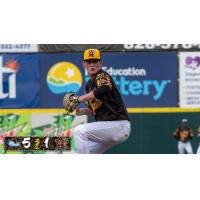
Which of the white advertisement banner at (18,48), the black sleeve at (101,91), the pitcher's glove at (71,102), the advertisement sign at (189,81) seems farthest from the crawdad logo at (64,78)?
→ the black sleeve at (101,91)

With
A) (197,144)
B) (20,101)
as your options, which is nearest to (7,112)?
(20,101)

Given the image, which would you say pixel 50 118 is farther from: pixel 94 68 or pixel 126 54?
pixel 94 68

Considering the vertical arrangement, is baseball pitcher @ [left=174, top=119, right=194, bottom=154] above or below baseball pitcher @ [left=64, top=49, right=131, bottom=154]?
below

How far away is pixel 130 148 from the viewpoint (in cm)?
1245

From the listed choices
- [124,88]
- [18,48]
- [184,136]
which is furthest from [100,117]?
[18,48]

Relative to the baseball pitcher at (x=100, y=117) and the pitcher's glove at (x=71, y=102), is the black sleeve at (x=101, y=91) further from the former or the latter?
the pitcher's glove at (x=71, y=102)

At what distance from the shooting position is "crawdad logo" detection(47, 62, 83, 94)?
12.6m

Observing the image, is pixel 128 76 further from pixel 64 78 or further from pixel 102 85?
pixel 102 85

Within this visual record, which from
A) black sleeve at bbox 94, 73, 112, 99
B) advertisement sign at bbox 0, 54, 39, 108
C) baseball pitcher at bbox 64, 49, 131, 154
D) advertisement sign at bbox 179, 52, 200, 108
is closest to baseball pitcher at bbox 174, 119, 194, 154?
advertisement sign at bbox 179, 52, 200, 108

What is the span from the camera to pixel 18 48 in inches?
493

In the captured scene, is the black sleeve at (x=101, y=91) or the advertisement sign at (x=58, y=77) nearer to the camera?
Answer: the black sleeve at (x=101, y=91)

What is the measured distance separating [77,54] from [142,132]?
89.1 inches

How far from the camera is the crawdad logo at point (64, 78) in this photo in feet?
41.3

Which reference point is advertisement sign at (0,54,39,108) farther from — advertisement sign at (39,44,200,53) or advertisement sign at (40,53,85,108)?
advertisement sign at (39,44,200,53)
